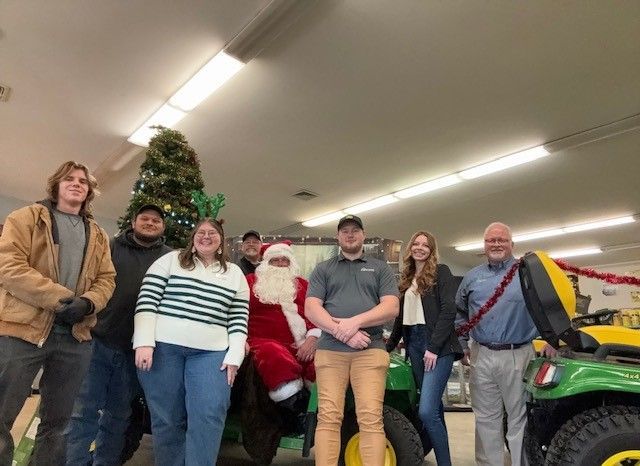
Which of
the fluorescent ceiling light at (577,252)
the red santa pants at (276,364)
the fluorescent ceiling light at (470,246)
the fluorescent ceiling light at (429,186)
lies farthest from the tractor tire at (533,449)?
the fluorescent ceiling light at (577,252)

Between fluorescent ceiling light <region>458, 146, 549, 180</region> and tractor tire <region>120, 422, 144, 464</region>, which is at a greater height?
fluorescent ceiling light <region>458, 146, 549, 180</region>

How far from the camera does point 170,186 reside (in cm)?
394

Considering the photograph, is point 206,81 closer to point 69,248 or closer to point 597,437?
point 69,248

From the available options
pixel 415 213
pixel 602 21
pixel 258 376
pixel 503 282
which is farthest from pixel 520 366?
pixel 415 213

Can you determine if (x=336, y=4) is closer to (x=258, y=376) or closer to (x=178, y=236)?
(x=178, y=236)

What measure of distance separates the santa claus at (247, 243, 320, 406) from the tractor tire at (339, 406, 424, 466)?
15.4 inches

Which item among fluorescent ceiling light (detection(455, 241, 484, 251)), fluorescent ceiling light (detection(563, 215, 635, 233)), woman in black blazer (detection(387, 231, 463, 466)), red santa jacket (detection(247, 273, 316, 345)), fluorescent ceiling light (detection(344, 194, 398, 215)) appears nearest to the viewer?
woman in black blazer (detection(387, 231, 463, 466))

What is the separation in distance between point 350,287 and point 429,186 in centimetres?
533

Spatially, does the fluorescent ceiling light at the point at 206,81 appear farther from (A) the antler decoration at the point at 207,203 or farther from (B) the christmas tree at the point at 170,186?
(A) the antler decoration at the point at 207,203

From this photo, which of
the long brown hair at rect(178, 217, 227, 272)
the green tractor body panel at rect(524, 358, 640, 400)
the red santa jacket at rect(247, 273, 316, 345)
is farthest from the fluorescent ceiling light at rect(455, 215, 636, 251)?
the long brown hair at rect(178, 217, 227, 272)

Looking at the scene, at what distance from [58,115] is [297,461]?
4848 millimetres

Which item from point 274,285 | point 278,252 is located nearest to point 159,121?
point 278,252

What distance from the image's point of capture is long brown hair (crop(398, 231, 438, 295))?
10.5 feet

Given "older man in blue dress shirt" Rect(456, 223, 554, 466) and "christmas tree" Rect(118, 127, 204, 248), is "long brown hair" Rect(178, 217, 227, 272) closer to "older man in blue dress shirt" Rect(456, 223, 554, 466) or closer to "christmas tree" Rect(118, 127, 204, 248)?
"christmas tree" Rect(118, 127, 204, 248)
